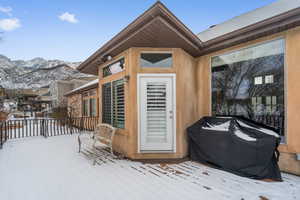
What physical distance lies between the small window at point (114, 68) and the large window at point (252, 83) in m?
2.63

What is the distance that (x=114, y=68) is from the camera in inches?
186

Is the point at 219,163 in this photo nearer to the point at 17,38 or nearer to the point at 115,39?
the point at 115,39

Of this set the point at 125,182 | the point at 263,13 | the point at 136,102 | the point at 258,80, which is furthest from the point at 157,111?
the point at 263,13

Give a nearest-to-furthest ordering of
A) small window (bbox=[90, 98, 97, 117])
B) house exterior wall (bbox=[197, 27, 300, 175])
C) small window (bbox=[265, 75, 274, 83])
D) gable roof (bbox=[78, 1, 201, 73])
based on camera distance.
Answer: gable roof (bbox=[78, 1, 201, 73]) < house exterior wall (bbox=[197, 27, 300, 175]) < small window (bbox=[265, 75, 274, 83]) < small window (bbox=[90, 98, 97, 117])

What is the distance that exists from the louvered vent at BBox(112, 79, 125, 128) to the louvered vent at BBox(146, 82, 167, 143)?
82 cm

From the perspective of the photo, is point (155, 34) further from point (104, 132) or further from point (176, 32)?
point (104, 132)

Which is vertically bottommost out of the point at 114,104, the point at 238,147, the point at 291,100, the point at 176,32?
the point at 238,147

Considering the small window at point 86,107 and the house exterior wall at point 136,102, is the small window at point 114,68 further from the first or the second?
the small window at point 86,107

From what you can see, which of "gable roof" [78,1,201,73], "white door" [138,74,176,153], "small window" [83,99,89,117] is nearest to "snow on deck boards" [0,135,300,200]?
"white door" [138,74,176,153]

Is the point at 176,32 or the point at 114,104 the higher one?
the point at 176,32

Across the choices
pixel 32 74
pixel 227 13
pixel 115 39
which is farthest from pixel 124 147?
pixel 32 74

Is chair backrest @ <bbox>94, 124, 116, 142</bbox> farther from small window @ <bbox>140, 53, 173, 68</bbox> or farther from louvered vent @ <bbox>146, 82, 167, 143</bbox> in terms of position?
small window @ <bbox>140, 53, 173, 68</bbox>

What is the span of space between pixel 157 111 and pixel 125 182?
1.82m

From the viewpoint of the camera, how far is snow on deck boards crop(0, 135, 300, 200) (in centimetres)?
234
